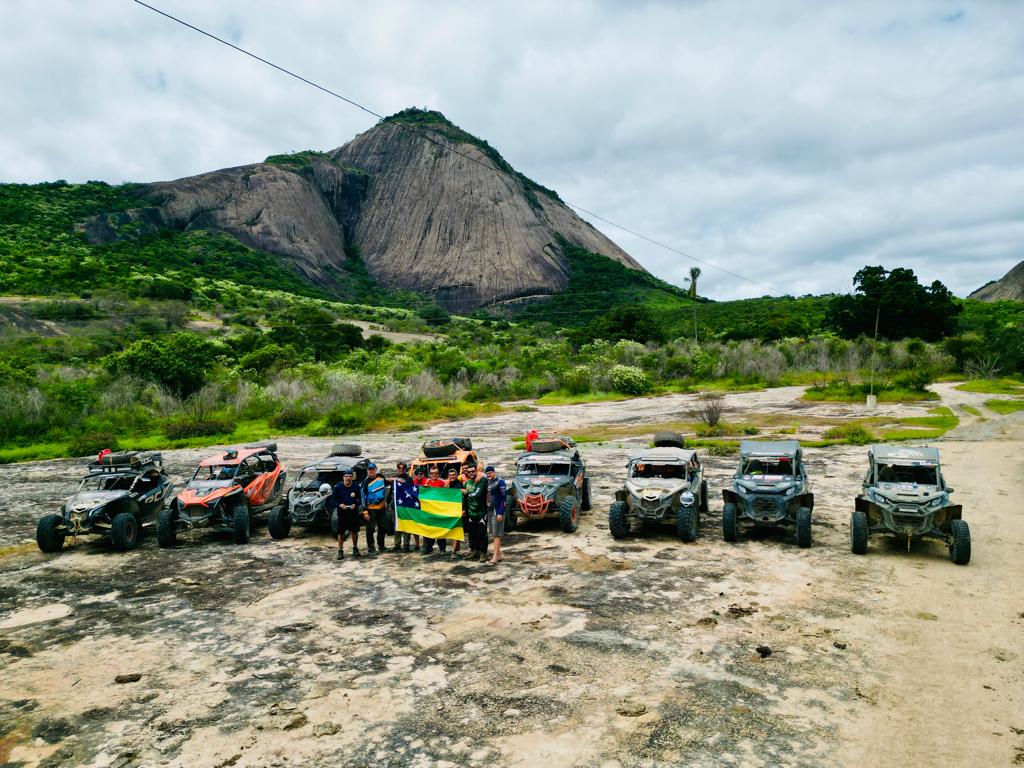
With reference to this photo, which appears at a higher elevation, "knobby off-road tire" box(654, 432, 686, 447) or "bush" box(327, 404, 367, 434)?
"knobby off-road tire" box(654, 432, 686, 447)

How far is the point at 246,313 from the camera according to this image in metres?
78.9

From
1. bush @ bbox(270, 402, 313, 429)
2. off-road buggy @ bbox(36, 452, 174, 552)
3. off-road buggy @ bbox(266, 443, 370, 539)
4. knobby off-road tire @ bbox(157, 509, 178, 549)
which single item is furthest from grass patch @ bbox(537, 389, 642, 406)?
knobby off-road tire @ bbox(157, 509, 178, 549)

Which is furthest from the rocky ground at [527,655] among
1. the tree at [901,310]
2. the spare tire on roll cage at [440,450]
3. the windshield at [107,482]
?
the tree at [901,310]

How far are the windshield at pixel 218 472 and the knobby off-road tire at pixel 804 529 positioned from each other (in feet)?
43.7

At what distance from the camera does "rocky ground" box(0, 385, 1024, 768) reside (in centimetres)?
653

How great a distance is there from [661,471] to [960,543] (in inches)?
231

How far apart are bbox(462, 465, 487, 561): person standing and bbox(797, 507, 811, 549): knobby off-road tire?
6578 mm

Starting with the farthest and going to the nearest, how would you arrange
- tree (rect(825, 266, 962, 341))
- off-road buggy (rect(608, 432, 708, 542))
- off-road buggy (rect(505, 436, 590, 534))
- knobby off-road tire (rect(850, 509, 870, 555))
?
tree (rect(825, 266, 962, 341)) < off-road buggy (rect(505, 436, 590, 534)) < off-road buggy (rect(608, 432, 708, 542)) < knobby off-road tire (rect(850, 509, 870, 555))

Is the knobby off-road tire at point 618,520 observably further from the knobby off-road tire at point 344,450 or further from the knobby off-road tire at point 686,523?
the knobby off-road tire at point 344,450

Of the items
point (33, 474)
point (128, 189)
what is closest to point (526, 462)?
point (33, 474)

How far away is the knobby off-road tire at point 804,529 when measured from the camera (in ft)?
43.2

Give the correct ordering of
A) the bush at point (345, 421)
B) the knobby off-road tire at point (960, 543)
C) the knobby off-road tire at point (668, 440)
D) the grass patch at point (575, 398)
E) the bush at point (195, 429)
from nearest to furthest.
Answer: the knobby off-road tire at point (960, 543), the knobby off-road tire at point (668, 440), the bush at point (195, 429), the bush at point (345, 421), the grass patch at point (575, 398)

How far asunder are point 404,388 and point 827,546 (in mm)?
35226

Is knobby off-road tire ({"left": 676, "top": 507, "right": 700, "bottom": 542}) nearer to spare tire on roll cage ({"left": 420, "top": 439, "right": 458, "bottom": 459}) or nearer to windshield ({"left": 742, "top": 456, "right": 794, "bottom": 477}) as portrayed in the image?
windshield ({"left": 742, "top": 456, "right": 794, "bottom": 477})
